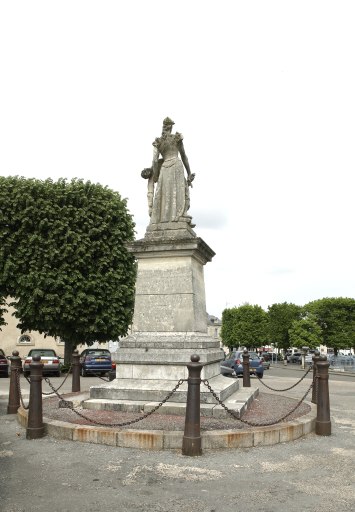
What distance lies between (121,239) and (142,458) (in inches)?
707

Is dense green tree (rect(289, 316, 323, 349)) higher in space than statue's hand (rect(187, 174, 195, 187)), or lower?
lower

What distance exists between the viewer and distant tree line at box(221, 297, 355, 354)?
58719 mm

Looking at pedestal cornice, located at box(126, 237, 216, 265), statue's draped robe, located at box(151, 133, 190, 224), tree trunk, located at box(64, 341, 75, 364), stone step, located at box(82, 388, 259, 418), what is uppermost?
statue's draped robe, located at box(151, 133, 190, 224)

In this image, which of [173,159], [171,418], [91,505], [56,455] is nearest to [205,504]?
[91,505]

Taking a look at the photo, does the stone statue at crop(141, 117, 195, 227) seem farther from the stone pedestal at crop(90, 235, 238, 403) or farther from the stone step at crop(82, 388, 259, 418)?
the stone step at crop(82, 388, 259, 418)

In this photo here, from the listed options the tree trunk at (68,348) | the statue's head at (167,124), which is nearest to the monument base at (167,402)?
the statue's head at (167,124)

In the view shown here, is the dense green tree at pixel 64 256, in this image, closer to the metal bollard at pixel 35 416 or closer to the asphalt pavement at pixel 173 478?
the metal bollard at pixel 35 416

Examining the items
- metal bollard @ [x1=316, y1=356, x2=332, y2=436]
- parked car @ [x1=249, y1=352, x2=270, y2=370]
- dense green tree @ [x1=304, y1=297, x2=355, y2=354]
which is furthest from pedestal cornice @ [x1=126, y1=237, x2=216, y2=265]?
dense green tree @ [x1=304, y1=297, x2=355, y2=354]

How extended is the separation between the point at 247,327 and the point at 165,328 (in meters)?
62.1

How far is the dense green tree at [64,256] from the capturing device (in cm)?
2155

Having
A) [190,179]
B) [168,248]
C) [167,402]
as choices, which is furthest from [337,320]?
[167,402]

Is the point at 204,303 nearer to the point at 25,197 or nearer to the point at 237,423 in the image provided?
the point at 237,423

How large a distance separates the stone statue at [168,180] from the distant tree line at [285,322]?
51.7m

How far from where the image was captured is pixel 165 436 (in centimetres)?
612
